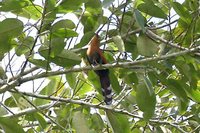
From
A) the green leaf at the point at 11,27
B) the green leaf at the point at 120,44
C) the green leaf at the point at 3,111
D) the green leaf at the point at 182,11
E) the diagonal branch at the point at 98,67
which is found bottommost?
the green leaf at the point at 3,111

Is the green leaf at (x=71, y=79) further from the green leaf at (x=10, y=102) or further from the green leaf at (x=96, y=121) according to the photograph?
the green leaf at (x=10, y=102)

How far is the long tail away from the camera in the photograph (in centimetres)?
147

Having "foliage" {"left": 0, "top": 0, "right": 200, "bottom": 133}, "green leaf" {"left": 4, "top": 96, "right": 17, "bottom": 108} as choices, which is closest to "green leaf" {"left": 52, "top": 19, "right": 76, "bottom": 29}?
"foliage" {"left": 0, "top": 0, "right": 200, "bottom": 133}

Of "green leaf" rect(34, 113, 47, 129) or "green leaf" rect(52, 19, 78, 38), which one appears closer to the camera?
"green leaf" rect(52, 19, 78, 38)

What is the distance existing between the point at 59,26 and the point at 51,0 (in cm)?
17

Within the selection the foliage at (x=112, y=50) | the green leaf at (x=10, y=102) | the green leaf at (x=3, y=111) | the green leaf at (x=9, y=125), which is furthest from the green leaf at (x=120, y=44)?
the green leaf at (x=10, y=102)

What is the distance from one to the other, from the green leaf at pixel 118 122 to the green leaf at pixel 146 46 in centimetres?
29

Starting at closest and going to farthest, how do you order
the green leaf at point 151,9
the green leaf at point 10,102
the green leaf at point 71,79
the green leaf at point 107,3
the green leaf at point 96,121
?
1. the green leaf at point 107,3
2. the green leaf at point 151,9
3. the green leaf at point 71,79
4. the green leaf at point 96,121
5. the green leaf at point 10,102

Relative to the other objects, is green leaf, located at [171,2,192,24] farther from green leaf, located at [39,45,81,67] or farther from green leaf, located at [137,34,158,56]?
green leaf, located at [39,45,81,67]

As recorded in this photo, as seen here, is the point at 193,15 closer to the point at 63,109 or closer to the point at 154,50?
the point at 154,50

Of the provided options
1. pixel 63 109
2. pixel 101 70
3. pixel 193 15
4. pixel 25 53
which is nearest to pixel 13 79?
pixel 25 53

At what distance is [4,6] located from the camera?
4.26ft

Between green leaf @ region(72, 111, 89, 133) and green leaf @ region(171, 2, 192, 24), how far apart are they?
1.54 feet

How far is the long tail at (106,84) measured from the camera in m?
1.47
